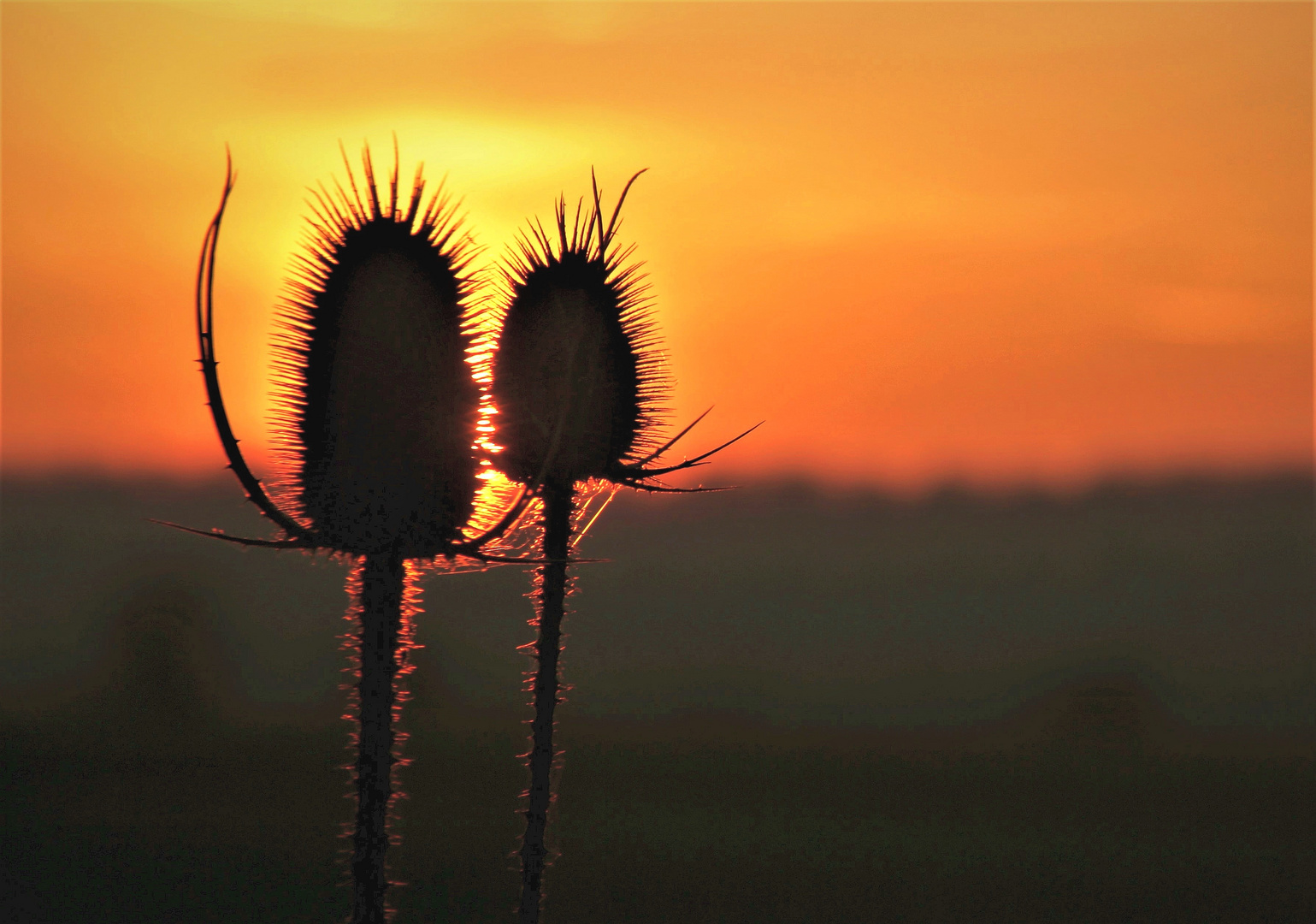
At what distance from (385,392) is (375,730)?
4.07 ft

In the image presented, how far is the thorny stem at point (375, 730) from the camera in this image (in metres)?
3.31

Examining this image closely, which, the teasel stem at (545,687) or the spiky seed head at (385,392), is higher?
the spiky seed head at (385,392)

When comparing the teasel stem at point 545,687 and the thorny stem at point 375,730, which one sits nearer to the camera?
the thorny stem at point 375,730

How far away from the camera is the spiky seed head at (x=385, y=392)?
341cm

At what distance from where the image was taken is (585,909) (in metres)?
22.9

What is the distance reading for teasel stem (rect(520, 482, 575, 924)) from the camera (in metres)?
3.76

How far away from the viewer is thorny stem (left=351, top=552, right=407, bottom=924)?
3309 millimetres

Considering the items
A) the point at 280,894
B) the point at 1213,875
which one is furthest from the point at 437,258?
the point at 1213,875

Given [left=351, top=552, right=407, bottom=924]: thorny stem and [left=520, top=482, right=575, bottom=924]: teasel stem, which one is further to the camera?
[left=520, top=482, right=575, bottom=924]: teasel stem

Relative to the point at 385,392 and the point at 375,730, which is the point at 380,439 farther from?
the point at 375,730

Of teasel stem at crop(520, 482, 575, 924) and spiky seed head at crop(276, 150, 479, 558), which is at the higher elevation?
spiky seed head at crop(276, 150, 479, 558)

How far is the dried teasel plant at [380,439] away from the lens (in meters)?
3.38

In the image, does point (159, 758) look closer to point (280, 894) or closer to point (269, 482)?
point (280, 894)

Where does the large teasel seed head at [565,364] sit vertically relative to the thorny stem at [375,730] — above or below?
above
